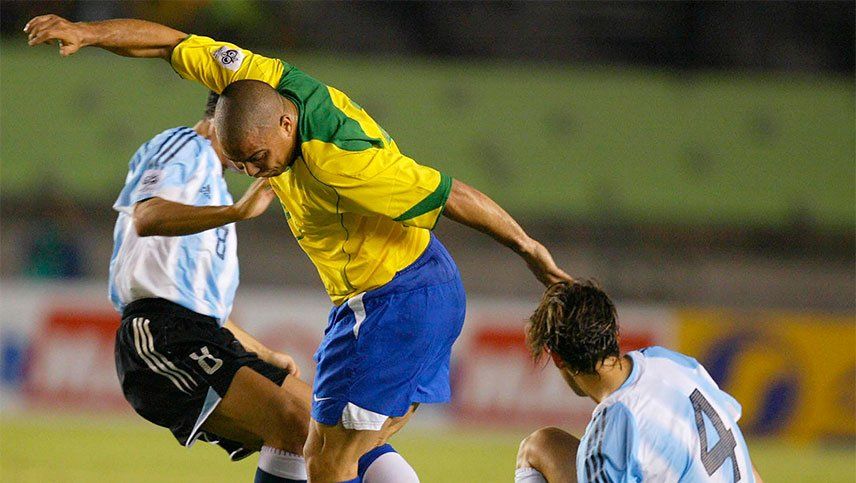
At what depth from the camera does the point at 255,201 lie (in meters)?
3.42

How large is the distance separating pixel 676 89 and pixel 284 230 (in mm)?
4387

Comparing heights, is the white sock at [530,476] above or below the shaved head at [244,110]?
below

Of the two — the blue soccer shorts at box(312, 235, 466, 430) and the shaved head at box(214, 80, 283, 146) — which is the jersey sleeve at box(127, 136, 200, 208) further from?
the blue soccer shorts at box(312, 235, 466, 430)

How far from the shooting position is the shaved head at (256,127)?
325cm

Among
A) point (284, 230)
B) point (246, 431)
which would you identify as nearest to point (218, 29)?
point (284, 230)

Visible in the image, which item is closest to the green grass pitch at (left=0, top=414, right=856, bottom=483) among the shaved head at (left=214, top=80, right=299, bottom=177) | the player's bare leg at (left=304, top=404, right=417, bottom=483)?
the player's bare leg at (left=304, top=404, right=417, bottom=483)

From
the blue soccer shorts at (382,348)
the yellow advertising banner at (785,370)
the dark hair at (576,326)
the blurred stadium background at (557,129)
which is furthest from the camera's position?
the blurred stadium background at (557,129)

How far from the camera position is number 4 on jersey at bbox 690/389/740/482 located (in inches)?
116

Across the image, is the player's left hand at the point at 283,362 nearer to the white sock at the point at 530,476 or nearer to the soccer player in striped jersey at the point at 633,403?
the white sock at the point at 530,476

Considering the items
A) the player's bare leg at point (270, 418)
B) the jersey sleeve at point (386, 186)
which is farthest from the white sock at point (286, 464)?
the jersey sleeve at point (386, 186)

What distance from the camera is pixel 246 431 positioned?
12.9 ft

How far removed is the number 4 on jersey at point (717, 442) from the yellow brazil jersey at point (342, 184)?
0.92 meters

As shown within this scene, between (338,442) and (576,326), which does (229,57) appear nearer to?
(338,442)

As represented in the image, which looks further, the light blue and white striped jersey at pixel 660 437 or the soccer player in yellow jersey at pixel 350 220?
the soccer player in yellow jersey at pixel 350 220
